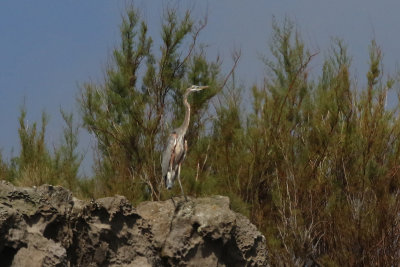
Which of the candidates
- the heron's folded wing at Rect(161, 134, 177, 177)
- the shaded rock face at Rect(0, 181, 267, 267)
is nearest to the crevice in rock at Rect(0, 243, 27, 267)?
the shaded rock face at Rect(0, 181, 267, 267)

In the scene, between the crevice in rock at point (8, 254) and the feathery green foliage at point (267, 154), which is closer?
the crevice in rock at point (8, 254)

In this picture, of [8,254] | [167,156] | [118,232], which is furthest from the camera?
[167,156]

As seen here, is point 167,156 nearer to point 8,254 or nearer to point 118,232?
point 118,232

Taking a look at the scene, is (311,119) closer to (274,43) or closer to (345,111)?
(345,111)

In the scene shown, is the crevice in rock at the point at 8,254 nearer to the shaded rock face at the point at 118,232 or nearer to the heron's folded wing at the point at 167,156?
the shaded rock face at the point at 118,232

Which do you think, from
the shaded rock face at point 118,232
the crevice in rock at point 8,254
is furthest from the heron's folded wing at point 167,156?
the crevice in rock at point 8,254

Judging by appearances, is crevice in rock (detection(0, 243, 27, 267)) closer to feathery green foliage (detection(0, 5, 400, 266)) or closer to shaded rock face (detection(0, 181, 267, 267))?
shaded rock face (detection(0, 181, 267, 267))

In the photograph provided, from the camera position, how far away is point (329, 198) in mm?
13438

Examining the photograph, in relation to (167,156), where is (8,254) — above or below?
below

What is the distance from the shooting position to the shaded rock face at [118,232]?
671 cm

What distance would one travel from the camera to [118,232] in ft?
26.3

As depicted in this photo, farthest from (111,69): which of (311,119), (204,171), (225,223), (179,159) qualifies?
(225,223)

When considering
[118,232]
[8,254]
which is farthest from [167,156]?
[8,254]

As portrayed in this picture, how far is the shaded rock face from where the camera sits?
22.0ft
